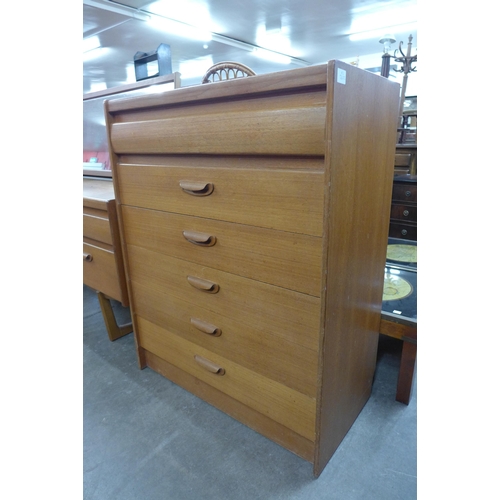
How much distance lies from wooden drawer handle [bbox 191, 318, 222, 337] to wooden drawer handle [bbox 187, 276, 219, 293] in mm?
107

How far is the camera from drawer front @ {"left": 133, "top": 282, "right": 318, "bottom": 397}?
0.80 m

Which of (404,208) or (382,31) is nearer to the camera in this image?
(404,208)

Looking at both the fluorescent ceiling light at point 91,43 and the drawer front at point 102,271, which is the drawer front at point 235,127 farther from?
the fluorescent ceiling light at point 91,43

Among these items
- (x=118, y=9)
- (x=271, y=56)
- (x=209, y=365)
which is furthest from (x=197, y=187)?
(x=271, y=56)

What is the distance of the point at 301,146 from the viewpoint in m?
A: 0.65

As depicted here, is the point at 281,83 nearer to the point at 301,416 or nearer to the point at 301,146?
the point at 301,146

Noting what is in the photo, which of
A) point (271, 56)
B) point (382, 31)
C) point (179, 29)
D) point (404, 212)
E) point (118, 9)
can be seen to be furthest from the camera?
point (271, 56)

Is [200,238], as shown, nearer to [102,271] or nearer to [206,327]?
[206,327]

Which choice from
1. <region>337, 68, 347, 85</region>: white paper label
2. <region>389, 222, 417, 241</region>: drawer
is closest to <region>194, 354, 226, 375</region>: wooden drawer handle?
<region>337, 68, 347, 85</region>: white paper label

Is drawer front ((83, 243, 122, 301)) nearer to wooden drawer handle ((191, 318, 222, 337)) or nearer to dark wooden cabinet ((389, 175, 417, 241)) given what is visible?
wooden drawer handle ((191, 318, 222, 337))

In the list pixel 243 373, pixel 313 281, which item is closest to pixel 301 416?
pixel 243 373

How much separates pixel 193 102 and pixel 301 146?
320 millimetres

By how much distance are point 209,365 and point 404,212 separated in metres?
1.15

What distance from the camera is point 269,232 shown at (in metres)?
0.75
